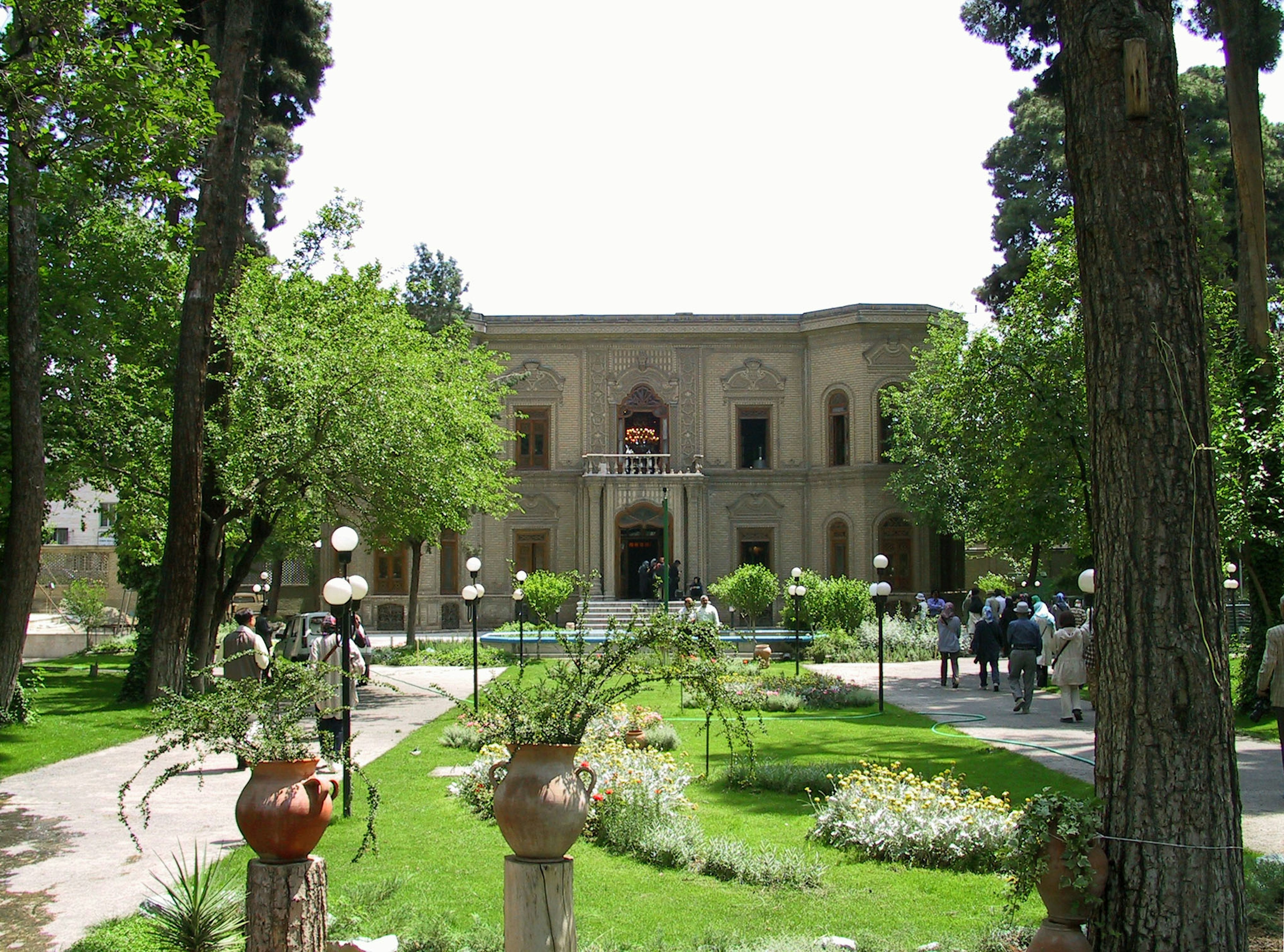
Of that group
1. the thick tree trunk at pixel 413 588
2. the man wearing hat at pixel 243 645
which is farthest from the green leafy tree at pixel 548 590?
the man wearing hat at pixel 243 645

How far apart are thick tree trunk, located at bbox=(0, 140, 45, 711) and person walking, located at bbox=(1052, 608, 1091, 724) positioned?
13.5 metres

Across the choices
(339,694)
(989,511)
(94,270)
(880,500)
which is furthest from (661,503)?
(339,694)

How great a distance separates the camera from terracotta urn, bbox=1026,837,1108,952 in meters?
4.86

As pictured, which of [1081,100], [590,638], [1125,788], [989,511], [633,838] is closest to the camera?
[1125,788]

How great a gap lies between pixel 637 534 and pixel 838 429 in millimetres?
7843

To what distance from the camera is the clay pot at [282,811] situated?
5340 millimetres

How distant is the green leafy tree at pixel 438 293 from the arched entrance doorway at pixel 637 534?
8.63 m

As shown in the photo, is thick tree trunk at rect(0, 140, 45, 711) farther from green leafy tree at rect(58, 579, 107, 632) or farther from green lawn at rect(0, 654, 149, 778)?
green leafy tree at rect(58, 579, 107, 632)

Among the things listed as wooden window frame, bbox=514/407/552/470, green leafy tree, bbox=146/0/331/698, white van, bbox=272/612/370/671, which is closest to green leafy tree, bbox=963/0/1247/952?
green leafy tree, bbox=146/0/331/698

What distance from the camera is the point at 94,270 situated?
17.8m

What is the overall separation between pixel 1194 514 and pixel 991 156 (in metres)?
28.1

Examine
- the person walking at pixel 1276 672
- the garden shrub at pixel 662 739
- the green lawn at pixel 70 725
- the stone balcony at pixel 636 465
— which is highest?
the stone balcony at pixel 636 465

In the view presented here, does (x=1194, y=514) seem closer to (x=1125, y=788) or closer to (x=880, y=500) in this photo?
(x=1125, y=788)

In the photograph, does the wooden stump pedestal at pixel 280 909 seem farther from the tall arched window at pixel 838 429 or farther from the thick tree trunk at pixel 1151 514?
the tall arched window at pixel 838 429
